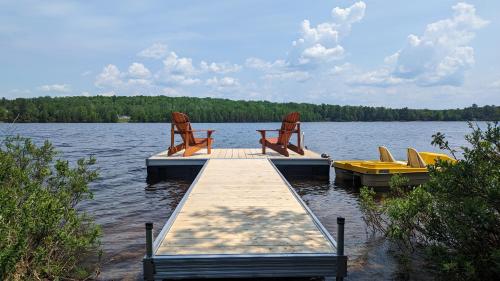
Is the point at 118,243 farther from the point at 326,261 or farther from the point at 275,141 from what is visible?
the point at 275,141

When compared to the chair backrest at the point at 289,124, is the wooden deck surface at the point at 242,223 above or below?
below

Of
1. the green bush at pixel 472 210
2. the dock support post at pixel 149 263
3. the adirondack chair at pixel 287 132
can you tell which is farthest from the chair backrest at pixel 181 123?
the green bush at pixel 472 210

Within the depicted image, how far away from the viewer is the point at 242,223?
17.8ft

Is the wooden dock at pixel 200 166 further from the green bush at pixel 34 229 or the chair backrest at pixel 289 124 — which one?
the green bush at pixel 34 229

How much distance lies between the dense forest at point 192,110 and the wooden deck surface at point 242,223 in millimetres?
98563

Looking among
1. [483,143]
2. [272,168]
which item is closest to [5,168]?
[483,143]

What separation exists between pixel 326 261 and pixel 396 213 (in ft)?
5.68

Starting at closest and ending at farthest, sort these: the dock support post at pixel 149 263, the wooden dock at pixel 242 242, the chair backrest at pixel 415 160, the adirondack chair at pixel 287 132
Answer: the dock support post at pixel 149 263 < the wooden dock at pixel 242 242 < the chair backrest at pixel 415 160 < the adirondack chair at pixel 287 132

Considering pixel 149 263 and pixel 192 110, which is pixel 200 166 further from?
pixel 192 110

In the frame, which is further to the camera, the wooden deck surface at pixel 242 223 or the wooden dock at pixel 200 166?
the wooden dock at pixel 200 166

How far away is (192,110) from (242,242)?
112m

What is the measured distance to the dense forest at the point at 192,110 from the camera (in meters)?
99.7

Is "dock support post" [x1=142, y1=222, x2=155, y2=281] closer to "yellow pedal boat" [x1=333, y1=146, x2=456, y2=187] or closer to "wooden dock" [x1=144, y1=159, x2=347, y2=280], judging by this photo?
"wooden dock" [x1=144, y1=159, x2=347, y2=280]

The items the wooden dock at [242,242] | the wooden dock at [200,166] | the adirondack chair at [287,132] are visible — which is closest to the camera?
the wooden dock at [242,242]
